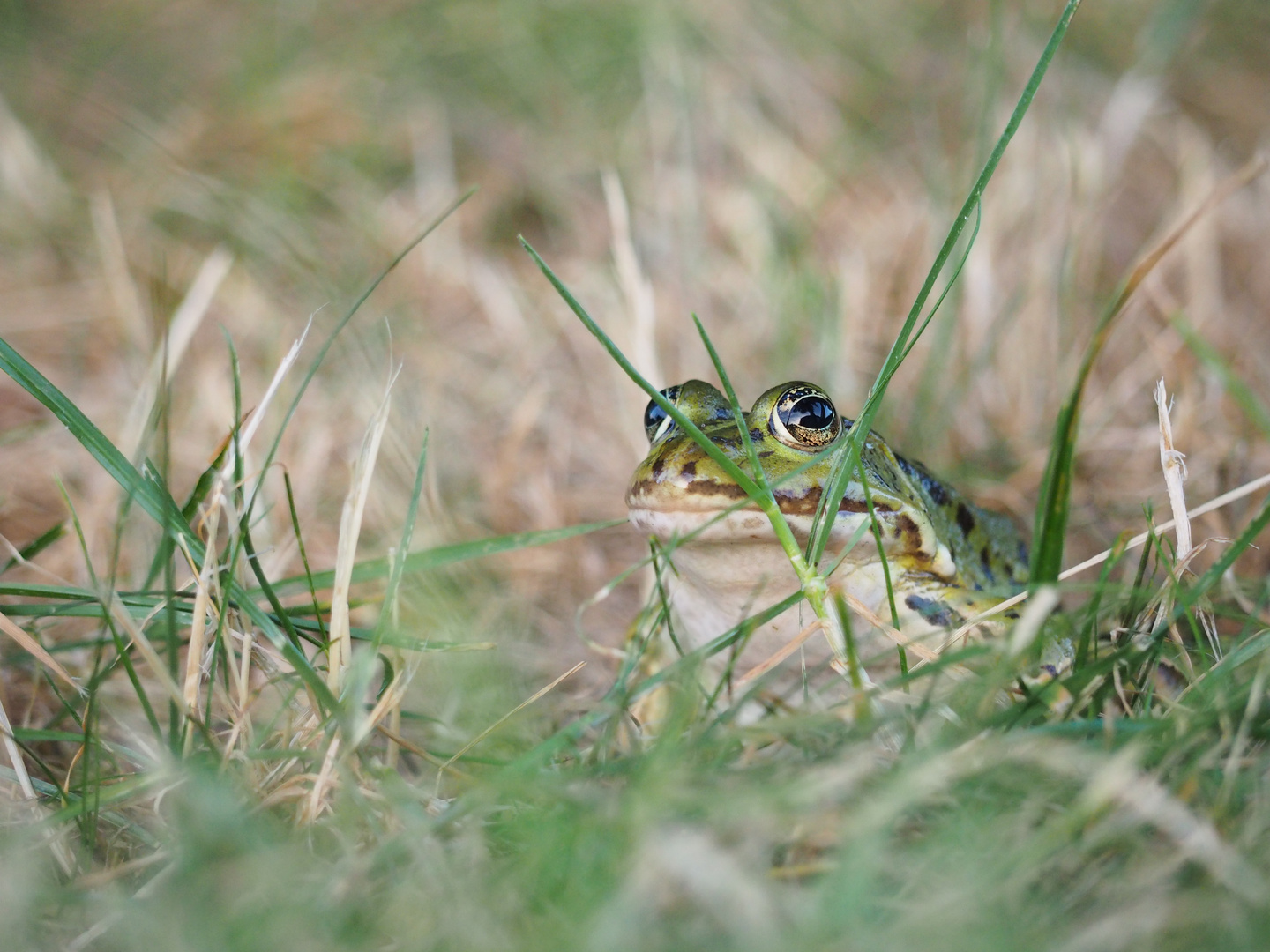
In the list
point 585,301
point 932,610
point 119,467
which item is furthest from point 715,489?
point 585,301

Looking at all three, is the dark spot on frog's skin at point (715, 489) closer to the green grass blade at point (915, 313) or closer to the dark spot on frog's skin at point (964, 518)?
the green grass blade at point (915, 313)

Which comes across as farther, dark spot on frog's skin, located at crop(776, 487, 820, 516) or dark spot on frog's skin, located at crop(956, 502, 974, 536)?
dark spot on frog's skin, located at crop(956, 502, 974, 536)

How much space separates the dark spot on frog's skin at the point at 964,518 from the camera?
2.50m

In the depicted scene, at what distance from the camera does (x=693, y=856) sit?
1067mm

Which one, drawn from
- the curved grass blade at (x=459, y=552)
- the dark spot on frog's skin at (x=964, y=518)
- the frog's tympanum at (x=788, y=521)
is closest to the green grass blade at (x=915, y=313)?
the frog's tympanum at (x=788, y=521)

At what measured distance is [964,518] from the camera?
2527 mm

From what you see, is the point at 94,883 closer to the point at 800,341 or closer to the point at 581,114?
the point at 800,341

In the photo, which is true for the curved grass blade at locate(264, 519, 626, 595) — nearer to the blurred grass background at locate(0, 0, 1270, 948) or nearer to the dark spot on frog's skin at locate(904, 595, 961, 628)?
the blurred grass background at locate(0, 0, 1270, 948)

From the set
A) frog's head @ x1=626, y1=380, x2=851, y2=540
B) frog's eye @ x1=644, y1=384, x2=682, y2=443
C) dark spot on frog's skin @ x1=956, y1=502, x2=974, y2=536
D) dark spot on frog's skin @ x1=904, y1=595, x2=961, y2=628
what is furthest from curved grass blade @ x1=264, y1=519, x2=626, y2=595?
dark spot on frog's skin @ x1=956, y1=502, x2=974, y2=536

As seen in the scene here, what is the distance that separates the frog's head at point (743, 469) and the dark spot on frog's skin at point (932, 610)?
385mm

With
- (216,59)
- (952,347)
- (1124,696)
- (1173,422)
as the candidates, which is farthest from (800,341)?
(216,59)

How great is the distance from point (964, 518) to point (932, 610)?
1.46 ft

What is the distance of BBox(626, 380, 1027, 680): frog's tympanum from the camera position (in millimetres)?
1945

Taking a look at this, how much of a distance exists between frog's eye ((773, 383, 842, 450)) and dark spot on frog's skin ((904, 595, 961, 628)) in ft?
1.42
